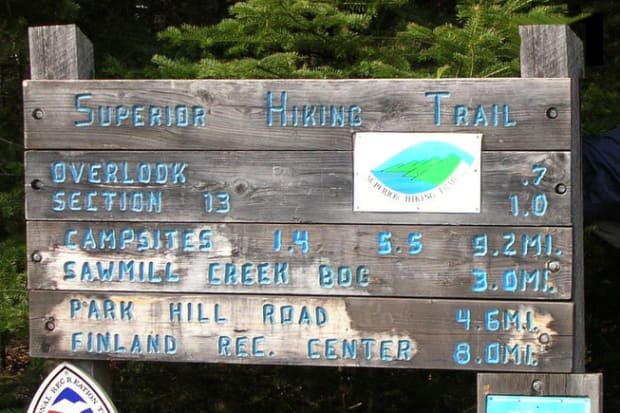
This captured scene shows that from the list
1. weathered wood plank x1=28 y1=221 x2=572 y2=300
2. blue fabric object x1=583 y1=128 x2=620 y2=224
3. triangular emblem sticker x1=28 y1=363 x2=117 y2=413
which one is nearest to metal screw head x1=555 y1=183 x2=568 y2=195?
weathered wood plank x1=28 y1=221 x2=572 y2=300

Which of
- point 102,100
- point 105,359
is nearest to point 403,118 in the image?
point 102,100

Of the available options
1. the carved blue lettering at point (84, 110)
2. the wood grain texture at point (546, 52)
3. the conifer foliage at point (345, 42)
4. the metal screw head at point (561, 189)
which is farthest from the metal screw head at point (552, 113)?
the carved blue lettering at point (84, 110)

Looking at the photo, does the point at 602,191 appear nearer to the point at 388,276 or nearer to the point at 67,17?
the point at 388,276

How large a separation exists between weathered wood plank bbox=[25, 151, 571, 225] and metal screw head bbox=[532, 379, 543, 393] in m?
0.59

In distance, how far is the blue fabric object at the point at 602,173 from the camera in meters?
3.57

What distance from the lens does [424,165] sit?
10.4ft

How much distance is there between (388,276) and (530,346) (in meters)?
0.57

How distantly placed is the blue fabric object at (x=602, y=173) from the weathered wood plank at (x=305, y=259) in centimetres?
54

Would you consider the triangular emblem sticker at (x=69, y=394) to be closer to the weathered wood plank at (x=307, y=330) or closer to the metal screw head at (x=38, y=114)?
the weathered wood plank at (x=307, y=330)

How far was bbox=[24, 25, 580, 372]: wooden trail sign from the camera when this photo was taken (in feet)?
10.4

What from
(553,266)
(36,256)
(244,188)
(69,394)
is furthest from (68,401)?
(553,266)

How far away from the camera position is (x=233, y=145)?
3.29 meters

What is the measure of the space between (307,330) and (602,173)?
4.56 feet

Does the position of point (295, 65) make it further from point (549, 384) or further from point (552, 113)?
point (549, 384)
